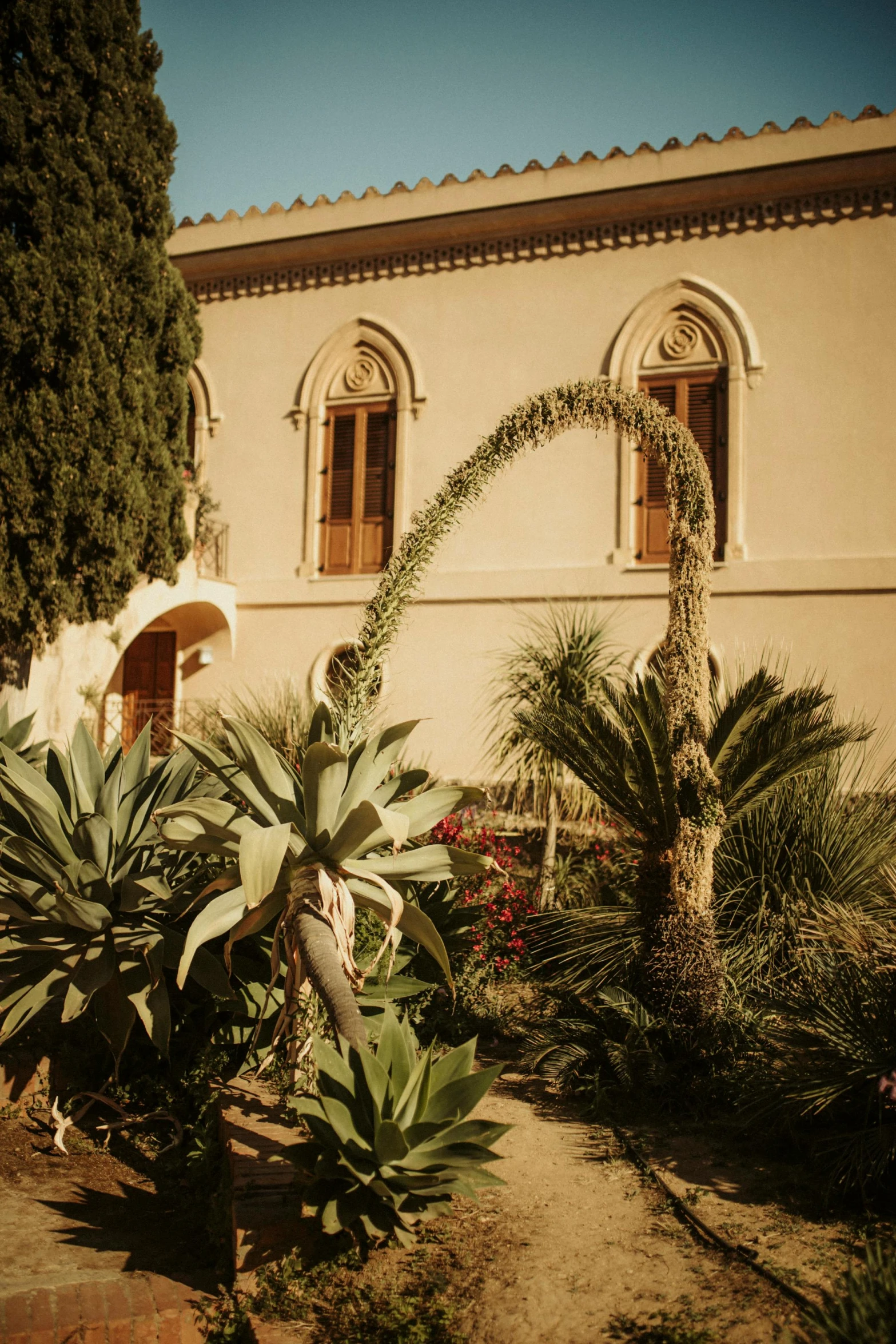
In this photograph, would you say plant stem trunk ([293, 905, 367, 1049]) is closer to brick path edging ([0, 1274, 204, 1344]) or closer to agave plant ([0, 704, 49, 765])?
brick path edging ([0, 1274, 204, 1344])

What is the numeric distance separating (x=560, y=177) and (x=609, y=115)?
1.05 m

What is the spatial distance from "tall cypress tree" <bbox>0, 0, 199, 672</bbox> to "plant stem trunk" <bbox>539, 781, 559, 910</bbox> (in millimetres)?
5415

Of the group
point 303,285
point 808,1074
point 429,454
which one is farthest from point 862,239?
point 808,1074

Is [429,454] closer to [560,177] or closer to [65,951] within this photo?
[560,177]

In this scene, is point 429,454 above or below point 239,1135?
above

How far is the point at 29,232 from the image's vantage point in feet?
36.6

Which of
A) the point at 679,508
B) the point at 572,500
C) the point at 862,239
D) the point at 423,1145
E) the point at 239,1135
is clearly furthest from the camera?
the point at 572,500

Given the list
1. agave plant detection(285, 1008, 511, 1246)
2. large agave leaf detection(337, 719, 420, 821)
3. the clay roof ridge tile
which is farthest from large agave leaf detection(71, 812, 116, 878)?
the clay roof ridge tile

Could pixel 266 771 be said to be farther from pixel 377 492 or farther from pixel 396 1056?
pixel 377 492

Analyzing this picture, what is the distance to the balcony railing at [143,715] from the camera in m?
13.6

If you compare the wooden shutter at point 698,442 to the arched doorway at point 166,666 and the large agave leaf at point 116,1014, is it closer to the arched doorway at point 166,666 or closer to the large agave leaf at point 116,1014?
the arched doorway at point 166,666

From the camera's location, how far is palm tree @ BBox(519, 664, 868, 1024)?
218 inches

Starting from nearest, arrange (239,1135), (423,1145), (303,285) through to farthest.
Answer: (423,1145) < (239,1135) < (303,285)

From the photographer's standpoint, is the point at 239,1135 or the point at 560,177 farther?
the point at 560,177
